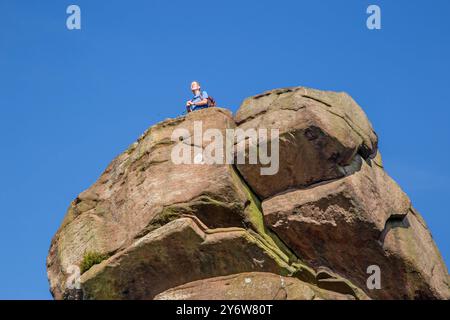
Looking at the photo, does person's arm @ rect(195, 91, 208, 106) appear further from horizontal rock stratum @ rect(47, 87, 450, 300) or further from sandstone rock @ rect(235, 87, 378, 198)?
sandstone rock @ rect(235, 87, 378, 198)

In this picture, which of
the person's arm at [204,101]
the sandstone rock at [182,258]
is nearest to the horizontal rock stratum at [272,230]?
the sandstone rock at [182,258]

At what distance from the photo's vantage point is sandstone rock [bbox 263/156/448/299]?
1575 inches

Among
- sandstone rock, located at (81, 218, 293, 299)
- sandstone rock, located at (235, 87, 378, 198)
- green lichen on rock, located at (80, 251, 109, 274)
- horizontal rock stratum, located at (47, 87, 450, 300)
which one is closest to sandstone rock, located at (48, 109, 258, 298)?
horizontal rock stratum, located at (47, 87, 450, 300)

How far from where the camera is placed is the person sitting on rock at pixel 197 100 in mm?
44500

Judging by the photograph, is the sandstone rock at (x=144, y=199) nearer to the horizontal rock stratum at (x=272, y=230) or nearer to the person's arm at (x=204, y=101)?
the horizontal rock stratum at (x=272, y=230)

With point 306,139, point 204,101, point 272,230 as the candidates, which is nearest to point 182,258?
point 272,230

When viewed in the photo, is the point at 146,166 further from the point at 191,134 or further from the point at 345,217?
the point at 345,217

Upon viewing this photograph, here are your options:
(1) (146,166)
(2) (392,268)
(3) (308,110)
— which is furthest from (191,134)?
(2) (392,268)

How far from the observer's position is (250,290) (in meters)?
38.2

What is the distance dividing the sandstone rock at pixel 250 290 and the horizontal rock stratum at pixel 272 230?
7cm

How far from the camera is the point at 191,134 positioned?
42719 mm
